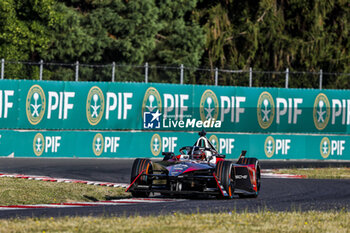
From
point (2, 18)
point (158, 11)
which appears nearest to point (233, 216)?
point (2, 18)

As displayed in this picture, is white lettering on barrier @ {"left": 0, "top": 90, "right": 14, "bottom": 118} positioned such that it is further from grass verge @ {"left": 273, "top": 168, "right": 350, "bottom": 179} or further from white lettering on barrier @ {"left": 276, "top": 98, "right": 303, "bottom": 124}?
white lettering on barrier @ {"left": 276, "top": 98, "right": 303, "bottom": 124}

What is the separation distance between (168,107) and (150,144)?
4.61 ft

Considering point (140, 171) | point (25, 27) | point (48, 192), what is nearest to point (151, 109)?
point (25, 27)

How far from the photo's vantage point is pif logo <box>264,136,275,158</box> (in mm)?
27859

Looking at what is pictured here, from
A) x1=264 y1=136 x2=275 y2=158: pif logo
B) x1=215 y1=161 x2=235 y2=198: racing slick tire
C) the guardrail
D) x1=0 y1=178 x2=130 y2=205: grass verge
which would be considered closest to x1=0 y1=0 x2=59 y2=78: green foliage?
the guardrail

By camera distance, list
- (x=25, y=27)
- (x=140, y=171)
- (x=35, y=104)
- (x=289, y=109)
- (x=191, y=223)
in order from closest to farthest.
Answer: (x=191, y=223)
(x=140, y=171)
(x=35, y=104)
(x=289, y=109)
(x=25, y=27)

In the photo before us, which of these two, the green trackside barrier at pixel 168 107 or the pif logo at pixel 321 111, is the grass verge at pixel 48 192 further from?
the pif logo at pixel 321 111

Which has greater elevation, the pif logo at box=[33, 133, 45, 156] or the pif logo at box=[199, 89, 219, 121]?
the pif logo at box=[199, 89, 219, 121]

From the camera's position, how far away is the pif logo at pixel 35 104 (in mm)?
24828

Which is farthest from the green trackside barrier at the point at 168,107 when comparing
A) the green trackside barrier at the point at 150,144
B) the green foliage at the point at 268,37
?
the green foliage at the point at 268,37

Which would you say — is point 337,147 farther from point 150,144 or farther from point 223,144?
point 150,144

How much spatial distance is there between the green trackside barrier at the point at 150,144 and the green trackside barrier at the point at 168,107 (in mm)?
235

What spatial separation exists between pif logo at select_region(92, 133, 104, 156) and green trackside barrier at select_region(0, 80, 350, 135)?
316 mm

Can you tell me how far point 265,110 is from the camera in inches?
1103
